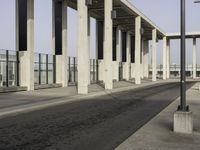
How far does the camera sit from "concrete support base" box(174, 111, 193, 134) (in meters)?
11.0

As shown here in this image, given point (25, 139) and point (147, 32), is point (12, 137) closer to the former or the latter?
point (25, 139)

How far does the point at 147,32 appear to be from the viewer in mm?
76938

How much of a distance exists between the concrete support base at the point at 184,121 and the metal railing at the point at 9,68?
2277 cm

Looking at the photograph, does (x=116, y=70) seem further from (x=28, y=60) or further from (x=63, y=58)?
(x=28, y=60)

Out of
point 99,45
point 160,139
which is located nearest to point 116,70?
point 99,45

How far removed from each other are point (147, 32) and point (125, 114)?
203ft

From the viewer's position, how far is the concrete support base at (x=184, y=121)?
1101 cm

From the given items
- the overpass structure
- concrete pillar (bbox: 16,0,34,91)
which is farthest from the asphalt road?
concrete pillar (bbox: 16,0,34,91)

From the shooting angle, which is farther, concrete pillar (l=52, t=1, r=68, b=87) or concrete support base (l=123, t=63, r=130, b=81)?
concrete support base (l=123, t=63, r=130, b=81)

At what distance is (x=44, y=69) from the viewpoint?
39.3 m

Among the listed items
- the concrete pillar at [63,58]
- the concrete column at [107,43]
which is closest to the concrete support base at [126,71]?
the concrete pillar at [63,58]

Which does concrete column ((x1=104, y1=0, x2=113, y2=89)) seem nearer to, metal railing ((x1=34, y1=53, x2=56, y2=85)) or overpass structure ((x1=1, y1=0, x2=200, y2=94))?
overpass structure ((x1=1, y1=0, x2=200, y2=94))

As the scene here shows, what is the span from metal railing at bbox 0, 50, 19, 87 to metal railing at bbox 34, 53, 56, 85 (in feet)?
13.0

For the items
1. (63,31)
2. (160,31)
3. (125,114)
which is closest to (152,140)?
(125,114)
